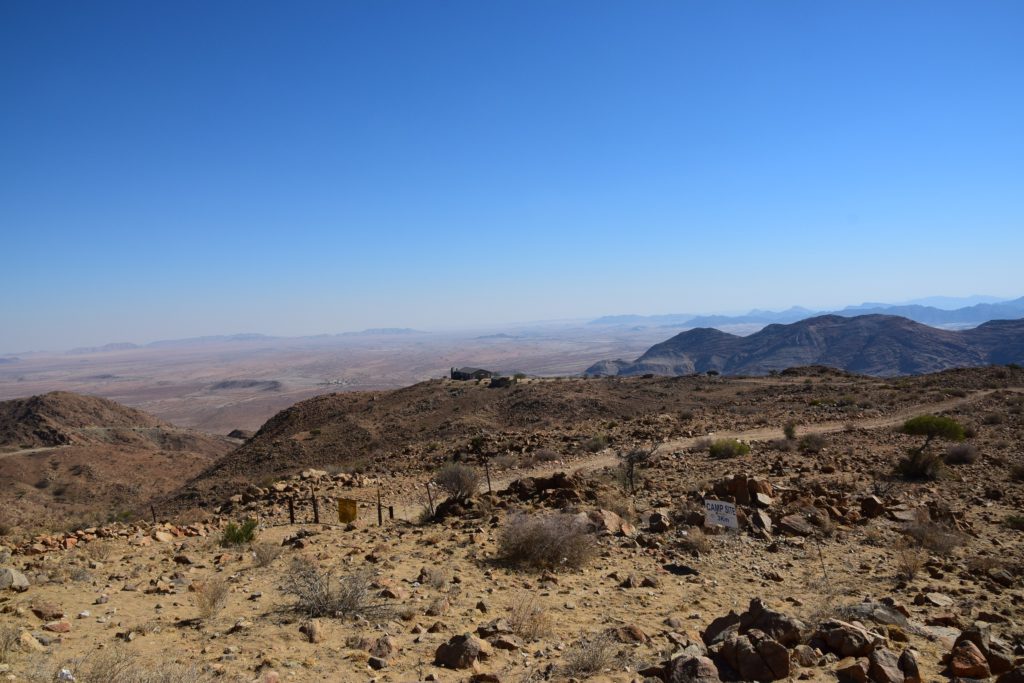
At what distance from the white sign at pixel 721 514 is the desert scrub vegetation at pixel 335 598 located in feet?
20.2

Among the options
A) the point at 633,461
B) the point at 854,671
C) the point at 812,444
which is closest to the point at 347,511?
the point at 633,461

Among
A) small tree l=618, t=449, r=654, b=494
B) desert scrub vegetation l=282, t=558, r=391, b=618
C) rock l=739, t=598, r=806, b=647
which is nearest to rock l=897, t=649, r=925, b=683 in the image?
rock l=739, t=598, r=806, b=647

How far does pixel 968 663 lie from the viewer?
19.7ft

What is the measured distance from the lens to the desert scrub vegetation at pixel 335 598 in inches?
316

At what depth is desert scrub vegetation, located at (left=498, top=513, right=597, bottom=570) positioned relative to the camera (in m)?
10.5

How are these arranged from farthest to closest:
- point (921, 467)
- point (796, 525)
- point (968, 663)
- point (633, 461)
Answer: point (633, 461) → point (921, 467) → point (796, 525) → point (968, 663)

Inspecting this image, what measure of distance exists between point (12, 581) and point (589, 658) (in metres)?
8.76

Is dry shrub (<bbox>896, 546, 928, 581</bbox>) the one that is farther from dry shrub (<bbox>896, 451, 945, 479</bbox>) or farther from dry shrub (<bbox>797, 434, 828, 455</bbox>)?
dry shrub (<bbox>797, 434, 828, 455</bbox>)

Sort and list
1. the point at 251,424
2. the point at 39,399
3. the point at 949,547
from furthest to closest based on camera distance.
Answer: the point at 251,424
the point at 39,399
the point at 949,547

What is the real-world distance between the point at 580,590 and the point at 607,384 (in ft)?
126

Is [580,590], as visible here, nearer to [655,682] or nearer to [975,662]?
[655,682]

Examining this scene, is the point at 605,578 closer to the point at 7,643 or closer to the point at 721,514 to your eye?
the point at 721,514

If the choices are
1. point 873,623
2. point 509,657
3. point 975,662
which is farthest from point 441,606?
point 975,662

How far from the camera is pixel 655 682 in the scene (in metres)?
5.81
